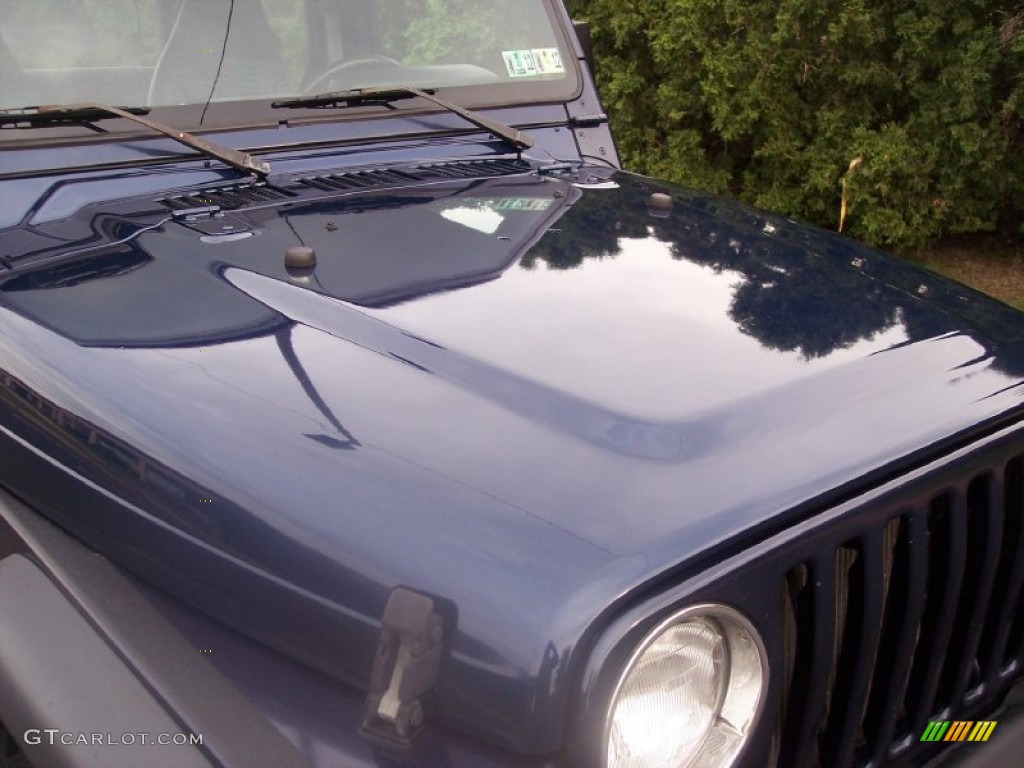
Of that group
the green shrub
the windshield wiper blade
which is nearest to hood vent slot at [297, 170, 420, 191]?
the windshield wiper blade

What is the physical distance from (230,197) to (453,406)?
3.03ft

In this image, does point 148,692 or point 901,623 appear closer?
point 148,692

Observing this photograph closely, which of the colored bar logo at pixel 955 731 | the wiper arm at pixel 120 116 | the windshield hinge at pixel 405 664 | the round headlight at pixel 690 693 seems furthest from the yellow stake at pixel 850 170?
the windshield hinge at pixel 405 664

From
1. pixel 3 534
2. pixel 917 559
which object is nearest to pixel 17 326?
pixel 3 534

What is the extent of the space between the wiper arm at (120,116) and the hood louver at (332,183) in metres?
0.05

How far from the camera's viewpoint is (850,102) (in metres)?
5.86

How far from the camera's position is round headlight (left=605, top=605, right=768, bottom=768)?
3.76 feet

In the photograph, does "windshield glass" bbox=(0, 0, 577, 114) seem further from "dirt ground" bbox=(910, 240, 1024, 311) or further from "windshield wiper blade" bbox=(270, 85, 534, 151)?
"dirt ground" bbox=(910, 240, 1024, 311)

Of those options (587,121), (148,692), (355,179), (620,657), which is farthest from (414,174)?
(620,657)

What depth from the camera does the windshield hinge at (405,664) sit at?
113 cm

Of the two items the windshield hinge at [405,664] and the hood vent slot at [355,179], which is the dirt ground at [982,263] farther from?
the windshield hinge at [405,664]

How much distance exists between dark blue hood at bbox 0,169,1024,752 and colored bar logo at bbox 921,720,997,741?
44cm
